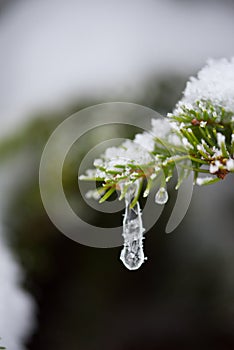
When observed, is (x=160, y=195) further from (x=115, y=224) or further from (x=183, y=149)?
(x=115, y=224)

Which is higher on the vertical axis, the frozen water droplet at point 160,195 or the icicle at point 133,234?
the frozen water droplet at point 160,195

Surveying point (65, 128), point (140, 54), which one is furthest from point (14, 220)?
point (140, 54)

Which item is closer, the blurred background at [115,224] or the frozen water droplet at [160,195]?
the frozen water droplet at [160,195]

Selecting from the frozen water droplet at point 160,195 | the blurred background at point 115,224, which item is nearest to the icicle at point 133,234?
the frozen water droplet at point 160,195

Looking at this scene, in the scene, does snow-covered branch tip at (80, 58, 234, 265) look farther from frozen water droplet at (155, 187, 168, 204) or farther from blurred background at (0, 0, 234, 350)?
blurred background at (0, 0, 234, 350)

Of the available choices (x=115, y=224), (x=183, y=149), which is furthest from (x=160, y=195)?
(x=115, y=224)

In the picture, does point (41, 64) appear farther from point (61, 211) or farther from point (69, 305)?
point (69, 305)

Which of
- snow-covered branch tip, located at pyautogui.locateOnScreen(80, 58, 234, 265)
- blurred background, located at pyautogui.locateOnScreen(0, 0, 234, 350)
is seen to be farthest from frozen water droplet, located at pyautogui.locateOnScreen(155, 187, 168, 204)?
blurred background, located at pyautogui.locateOnScreen(0, 0, 234, 350)

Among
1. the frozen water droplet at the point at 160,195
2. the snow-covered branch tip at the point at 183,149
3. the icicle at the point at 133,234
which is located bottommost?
the icicle at the point at 133,234

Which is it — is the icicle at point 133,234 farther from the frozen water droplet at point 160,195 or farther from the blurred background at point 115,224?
the blurred background at point 115,224
